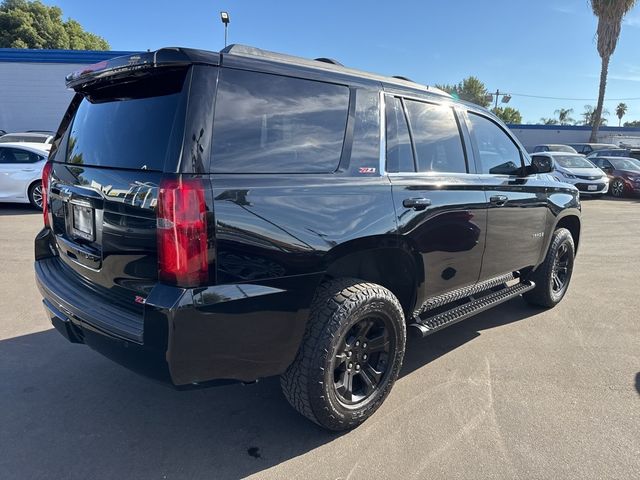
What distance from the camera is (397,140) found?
3008 mm

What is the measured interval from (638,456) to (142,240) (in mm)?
2912

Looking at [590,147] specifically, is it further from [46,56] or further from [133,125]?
[133,125]

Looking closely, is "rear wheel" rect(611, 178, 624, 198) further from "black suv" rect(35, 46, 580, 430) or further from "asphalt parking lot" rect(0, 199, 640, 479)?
→ "black suv" rect(35, 46, 580, 430)

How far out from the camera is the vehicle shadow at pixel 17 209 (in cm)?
980

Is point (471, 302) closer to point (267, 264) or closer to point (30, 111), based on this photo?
point (267, 264)

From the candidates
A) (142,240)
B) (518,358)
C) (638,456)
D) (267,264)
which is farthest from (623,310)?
(142,240)

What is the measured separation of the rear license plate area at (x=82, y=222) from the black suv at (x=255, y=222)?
2 centimetres

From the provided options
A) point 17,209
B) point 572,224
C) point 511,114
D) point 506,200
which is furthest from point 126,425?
point 511,114

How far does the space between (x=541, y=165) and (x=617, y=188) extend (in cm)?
1543

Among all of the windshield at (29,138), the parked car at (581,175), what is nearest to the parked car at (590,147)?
the parked car at (581,175)

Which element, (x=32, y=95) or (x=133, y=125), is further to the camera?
(x=32, y=95)

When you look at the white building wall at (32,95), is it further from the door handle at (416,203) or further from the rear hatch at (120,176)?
the door handle at (416,203)

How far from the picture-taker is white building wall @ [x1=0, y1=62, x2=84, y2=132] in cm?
2050

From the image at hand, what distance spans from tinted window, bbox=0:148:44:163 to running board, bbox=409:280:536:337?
9.74 meters
